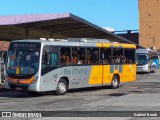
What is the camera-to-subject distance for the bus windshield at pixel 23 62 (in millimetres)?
19281

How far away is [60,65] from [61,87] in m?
1.06

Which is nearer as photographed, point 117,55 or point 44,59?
point 44,59

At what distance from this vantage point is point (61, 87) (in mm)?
20531

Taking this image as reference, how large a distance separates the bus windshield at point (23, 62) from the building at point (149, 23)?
91.3 metres

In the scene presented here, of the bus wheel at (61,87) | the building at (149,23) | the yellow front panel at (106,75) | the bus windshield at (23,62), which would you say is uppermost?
the building at (149,23)

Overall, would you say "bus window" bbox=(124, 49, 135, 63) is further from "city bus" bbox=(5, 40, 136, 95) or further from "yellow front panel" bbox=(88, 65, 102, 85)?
"yellow front panel" bbox=(88, 65, 102, 85)

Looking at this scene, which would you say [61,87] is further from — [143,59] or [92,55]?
[143,59]

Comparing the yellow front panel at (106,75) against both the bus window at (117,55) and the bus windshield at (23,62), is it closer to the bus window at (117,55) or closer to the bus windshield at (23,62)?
the bus window at (117,55)

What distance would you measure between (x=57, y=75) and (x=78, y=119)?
8.51 metres

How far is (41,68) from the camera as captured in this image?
1927 cm

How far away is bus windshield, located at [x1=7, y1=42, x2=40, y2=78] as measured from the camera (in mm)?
19281

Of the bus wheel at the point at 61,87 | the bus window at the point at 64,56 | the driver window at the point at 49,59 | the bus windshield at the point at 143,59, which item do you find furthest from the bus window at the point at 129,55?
the bus windshield at the point at 143,59

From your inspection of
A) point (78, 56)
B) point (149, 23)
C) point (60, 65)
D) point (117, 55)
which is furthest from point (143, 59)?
point (149, 23)

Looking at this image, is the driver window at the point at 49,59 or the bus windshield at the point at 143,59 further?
the bus windshield at the point at 143,59
